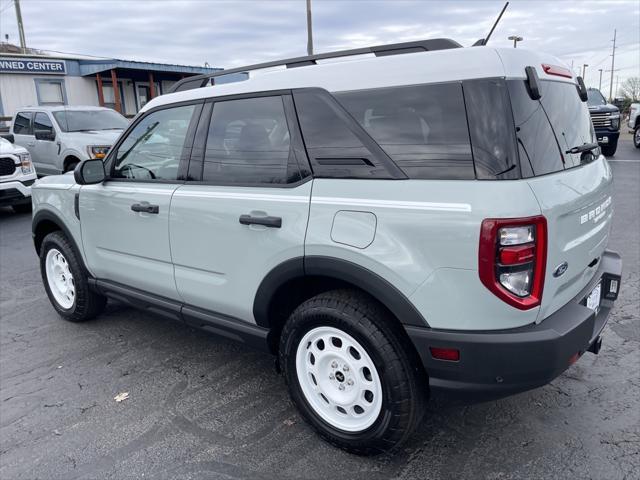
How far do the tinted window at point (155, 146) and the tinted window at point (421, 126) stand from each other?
4.56 feet

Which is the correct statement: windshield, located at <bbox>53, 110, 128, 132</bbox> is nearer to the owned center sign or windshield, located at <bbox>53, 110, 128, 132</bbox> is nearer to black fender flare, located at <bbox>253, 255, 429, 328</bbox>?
black fender flare, located at <bbox>253, 255, 429, 328</bbox>

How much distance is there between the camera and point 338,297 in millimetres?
2576

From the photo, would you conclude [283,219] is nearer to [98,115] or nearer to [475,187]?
[475,187]

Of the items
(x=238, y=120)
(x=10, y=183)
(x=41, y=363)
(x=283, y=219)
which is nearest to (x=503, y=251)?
(x=283, y=219)

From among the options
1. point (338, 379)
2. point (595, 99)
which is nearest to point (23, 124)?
point (338, 379)

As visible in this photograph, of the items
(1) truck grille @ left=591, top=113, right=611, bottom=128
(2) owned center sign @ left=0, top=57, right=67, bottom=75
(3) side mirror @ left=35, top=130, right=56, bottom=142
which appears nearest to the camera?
(3) side mirror @ left=35, top=130, right=56, bottom=142

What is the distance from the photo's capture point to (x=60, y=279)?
4.64 meters

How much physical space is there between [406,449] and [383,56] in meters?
1.98

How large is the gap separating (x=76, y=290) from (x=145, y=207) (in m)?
1.39

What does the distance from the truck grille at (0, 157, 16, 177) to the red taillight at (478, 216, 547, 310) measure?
9.23 metres

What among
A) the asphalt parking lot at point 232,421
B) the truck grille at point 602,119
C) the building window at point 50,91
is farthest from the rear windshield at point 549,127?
the building window at point 50,91

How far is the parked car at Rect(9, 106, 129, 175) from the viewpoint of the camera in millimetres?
10289

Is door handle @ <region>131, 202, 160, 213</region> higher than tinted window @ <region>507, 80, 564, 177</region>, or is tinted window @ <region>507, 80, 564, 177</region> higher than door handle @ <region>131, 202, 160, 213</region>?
tinted window @ <region>507, 80, 564, 177</region>

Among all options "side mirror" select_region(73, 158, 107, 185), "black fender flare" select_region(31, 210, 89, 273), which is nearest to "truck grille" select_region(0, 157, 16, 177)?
"black fender flare" select_region(31, 210, 89, 273)
